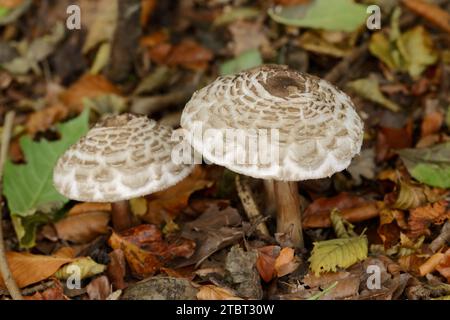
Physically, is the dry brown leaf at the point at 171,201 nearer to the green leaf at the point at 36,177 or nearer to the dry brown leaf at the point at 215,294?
the green leaf at the point at 36,177

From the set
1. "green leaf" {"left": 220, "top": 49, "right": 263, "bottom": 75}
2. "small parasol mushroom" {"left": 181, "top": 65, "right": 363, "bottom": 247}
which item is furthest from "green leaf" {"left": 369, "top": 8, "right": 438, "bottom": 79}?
"small parasol mushroom" {"left": 181, "top": 65, "right": 363, "bottom": 247}

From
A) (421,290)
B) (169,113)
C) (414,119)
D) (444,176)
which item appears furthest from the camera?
(169,113)

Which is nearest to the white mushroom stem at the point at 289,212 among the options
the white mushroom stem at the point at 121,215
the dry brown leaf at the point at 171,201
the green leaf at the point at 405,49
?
the dry brown leaf at the point at 171,201

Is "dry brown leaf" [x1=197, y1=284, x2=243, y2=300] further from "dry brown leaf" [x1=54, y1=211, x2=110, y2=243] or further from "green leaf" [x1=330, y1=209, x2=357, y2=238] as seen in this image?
"dry brown leaf" [x1=54, y1=211, x2=110, y2=243]

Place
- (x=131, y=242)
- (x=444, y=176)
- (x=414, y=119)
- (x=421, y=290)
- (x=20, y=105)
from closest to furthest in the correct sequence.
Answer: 1. (x=421, y=290)
2. (x=131, y=242)
3. (x=444, y=176)
4. (x=414, y=119)
5. (x=20, y=105)

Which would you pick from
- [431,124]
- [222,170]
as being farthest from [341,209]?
[431,124]
